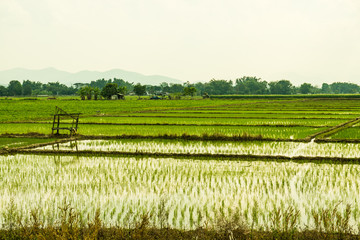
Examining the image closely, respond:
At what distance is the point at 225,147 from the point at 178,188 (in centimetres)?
474

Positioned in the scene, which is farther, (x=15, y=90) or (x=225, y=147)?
(x=15, y=90)

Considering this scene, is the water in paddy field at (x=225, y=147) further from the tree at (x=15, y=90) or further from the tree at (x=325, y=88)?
the tree at (x=325, y=88)

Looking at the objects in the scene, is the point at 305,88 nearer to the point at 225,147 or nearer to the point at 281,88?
the point at 281,88

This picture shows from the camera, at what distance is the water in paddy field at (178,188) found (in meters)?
4.62

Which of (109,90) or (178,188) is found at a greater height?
(109,90)

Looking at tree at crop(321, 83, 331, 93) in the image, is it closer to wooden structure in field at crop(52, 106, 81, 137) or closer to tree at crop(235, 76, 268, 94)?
tree at crop(235, 76, 268, 94)

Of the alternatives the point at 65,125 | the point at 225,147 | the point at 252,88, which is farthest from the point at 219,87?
the point at 225,147

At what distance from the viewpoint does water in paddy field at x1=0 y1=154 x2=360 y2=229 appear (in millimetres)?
4617

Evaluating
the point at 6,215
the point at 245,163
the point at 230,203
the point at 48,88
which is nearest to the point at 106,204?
the point at 6,215

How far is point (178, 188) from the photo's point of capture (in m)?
5.90

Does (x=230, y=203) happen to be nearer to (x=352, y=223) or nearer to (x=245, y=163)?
(x=352, y=223)

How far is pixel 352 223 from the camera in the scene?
4309 millimetres

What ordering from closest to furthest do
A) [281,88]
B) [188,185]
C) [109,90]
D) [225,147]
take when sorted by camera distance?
[188,185]
[225,147]
[109,90]
[281,88]

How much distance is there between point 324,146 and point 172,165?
498cm
